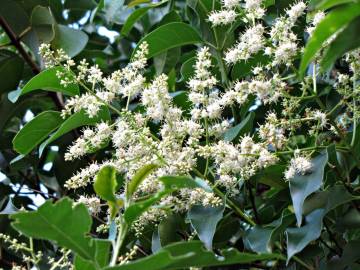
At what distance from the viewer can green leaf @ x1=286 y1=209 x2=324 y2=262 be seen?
122 cm

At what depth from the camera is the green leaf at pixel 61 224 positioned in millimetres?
969

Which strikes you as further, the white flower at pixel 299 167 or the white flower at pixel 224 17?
the white flower at pixel 224 17

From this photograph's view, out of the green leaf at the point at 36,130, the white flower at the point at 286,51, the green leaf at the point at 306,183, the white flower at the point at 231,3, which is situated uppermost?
the white flower at the point at 231,3

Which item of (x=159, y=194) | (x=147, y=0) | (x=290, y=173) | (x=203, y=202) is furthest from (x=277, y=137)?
(x=147, y=0)

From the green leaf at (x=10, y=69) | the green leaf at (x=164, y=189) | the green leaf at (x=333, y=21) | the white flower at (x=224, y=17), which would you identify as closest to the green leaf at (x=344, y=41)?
the green leaf at (x=333, y=21)

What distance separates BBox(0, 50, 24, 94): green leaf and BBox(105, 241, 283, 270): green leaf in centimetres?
117

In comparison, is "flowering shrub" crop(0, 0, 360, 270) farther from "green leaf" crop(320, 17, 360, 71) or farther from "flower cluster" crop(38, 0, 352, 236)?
"green leaf" crop(320, 17, 360, 71)

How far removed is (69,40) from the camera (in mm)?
1922

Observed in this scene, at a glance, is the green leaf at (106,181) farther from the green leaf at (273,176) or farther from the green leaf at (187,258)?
the green leaf at (273,176)

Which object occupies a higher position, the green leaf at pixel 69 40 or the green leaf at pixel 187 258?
the green leaf at pixel 69 40

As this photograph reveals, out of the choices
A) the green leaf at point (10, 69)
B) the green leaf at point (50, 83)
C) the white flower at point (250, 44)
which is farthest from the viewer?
the green leaf at point (10, 69)

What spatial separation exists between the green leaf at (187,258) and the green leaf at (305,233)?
230mm

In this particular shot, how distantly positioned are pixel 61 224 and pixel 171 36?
736 millimetres

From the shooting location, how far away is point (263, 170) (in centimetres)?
137
